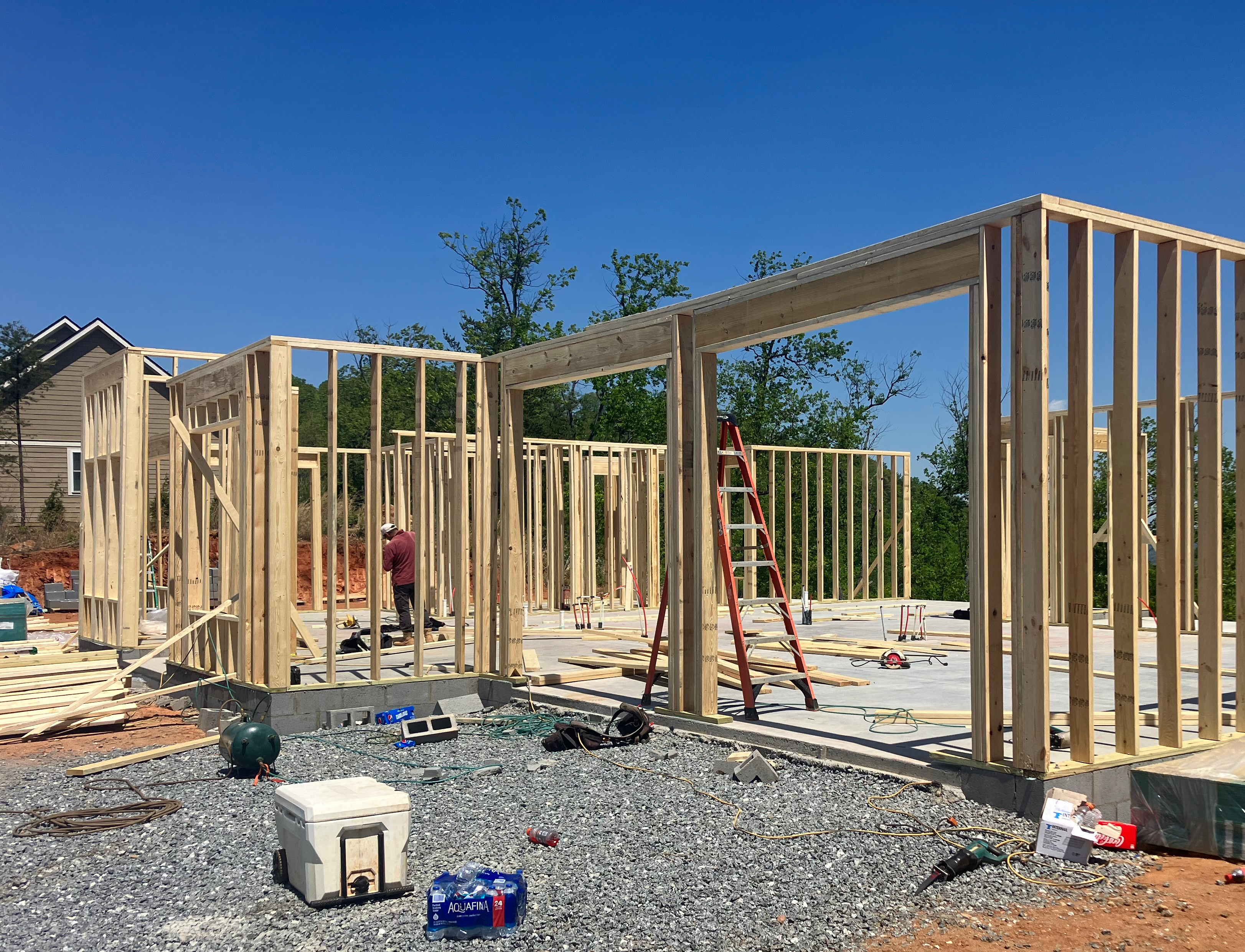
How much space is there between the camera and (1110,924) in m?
4.22

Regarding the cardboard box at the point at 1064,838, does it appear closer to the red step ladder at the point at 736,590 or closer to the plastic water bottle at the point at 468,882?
the plastic water bottle at the point at 468,882

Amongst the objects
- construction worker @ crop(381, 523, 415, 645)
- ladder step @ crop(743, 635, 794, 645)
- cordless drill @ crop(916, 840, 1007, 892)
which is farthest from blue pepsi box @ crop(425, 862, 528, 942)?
construction worker @ crop(381, 523, 415, 645)

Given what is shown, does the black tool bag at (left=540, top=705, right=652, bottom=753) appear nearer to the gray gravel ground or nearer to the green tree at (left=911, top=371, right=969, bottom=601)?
the gray gravel ground

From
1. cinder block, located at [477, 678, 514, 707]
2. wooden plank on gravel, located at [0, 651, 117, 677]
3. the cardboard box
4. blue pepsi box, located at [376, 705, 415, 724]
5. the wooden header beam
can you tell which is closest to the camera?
the cardboard box

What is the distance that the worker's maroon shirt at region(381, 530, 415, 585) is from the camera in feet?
43.2

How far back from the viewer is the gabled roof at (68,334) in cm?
2884

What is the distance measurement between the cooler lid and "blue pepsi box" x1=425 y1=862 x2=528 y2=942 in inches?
18.2

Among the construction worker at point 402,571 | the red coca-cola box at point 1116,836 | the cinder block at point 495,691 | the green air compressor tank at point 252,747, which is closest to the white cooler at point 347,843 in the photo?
the green air compressor tank at point 252,747

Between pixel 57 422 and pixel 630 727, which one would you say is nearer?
pixel 630 727

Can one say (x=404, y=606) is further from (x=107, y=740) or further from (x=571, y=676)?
(x=107, y=740)

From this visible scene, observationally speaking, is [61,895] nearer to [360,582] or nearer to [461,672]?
[461,672]

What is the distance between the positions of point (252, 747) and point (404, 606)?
627cm

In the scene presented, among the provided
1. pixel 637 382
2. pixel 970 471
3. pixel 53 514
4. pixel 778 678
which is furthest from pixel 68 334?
pixel 970 471

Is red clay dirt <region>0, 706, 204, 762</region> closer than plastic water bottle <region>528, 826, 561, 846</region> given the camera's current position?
No
